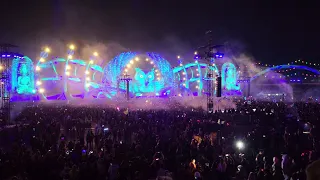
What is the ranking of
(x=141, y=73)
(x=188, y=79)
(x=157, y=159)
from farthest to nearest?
1. (x=188, y=79)
2. (x=141, y=73)
3. (x=157, y=159)

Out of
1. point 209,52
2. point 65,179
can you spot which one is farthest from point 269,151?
point 209,52

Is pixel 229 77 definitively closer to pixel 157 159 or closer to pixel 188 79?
pixel 188 79

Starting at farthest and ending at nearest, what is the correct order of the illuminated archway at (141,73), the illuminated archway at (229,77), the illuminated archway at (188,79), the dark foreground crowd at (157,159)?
1. the illuminated archway at (188,79)
2. the illuminated archway at (229,77)
3. the illuminated archway at (141,73)
4. the dark foreground crowd at (157,159)

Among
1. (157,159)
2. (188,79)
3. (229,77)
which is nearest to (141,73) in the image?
(229,77)

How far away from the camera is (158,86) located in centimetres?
5534

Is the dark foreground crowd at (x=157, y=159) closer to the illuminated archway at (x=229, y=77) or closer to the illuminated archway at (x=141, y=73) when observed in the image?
the illuminated archway at (x=141, y=73)

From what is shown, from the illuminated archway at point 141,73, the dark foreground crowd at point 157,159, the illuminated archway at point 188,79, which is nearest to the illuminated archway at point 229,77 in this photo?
the illuminated archway at point 188,79

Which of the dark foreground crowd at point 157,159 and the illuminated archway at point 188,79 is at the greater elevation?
the illuminated archway at point 188,79

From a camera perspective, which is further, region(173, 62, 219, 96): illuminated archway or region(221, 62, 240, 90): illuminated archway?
region(173, 62, 219, 96): illuminated archway

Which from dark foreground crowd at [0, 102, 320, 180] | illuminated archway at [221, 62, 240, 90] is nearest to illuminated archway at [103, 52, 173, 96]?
illuminated archway at [221, 62, 240, 90]

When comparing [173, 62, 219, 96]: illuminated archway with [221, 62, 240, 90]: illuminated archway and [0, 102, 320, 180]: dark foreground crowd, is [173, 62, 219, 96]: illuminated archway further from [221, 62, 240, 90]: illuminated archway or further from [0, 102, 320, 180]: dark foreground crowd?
[0, 102, 320, 180]: dark foreground crowd

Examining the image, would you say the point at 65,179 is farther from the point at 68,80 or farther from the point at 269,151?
the point at 68,80

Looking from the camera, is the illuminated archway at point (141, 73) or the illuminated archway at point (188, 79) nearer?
the illuminated archway at point (141, 73)

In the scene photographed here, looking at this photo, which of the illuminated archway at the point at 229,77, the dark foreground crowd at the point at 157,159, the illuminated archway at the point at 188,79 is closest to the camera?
the dark foreground crowd at the point at 157,159
